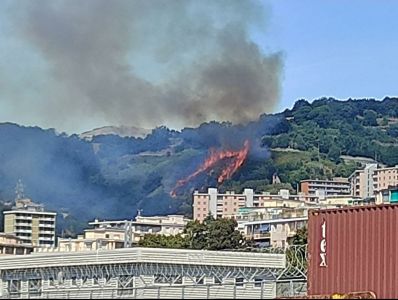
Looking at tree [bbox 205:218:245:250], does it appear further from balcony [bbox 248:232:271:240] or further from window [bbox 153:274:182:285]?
balcony [bbox 248:232:271:240]

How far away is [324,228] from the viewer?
49438 mm

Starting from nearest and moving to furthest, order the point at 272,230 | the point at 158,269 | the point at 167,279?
the point at 158,269 < the point at 167,279 < the point at 272,230

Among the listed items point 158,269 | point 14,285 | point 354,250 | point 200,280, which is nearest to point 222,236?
point 14,285

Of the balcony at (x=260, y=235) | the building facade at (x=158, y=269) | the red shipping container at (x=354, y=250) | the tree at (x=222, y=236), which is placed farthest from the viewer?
the balcony at (x=260, y=235)

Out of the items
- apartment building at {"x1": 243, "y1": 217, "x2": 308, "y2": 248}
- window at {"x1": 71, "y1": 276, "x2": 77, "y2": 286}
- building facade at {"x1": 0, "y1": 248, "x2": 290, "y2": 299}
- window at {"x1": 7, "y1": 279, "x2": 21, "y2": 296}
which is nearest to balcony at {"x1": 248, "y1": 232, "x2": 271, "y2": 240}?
apartment building at {"x1": 243, "y1": 217, "x2": 308, "y2": 248}

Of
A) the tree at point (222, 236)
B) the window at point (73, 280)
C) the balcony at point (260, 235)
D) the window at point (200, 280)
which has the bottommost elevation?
the window at point (73, 280)

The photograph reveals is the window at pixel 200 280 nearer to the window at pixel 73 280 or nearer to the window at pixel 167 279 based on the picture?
the window at pixel 167 279

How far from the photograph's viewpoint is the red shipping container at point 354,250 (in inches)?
1813

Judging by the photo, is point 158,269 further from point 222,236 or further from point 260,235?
point 260,235

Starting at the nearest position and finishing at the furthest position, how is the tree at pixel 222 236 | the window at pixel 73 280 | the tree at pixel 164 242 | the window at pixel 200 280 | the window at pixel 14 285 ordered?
the window at pixel 200 280 → the window at pixel 73 280 → the window at pixel 14 285 → the tree at pixel 164 242 → the tree at pixel 222 236

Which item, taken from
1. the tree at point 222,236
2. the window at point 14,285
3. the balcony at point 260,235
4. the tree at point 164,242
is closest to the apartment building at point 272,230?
the balcony at point 260,235

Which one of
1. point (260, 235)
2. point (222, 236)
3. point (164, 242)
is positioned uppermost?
point (260, 235)

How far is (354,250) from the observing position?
47.5 meters

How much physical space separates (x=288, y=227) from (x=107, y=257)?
353 feet
